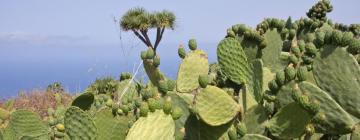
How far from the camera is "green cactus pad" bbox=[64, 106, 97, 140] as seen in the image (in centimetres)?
215

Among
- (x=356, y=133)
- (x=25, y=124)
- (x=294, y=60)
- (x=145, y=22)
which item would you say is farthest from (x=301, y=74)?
(x=145, y=22)

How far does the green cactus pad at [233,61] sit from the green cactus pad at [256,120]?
0.93 feet

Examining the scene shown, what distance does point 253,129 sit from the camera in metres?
1.97

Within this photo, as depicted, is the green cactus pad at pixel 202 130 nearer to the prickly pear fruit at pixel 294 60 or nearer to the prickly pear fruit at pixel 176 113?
the prickly pear fruit at pixel 176 113

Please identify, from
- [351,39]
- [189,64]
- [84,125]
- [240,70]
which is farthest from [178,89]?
[351,39]

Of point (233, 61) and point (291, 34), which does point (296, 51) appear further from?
point (291, 34)

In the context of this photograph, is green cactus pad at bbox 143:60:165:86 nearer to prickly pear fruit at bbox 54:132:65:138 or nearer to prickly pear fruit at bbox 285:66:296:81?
prickly pear fruit at bbox 54:132:65:138

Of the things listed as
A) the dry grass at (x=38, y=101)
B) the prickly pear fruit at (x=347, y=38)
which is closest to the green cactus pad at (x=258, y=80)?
the prickly pear fruit at (x=347, y=38)

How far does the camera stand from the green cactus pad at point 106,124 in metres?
2.31

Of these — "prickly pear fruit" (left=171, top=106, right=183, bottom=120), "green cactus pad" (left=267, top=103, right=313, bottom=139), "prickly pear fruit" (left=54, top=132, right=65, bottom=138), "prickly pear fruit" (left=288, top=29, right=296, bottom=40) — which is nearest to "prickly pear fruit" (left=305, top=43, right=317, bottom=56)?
"green cactus pad" (left=267, top=103, right=313, bottom=139)

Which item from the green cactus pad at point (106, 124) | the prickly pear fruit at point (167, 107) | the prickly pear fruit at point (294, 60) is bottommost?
the green cactus pad at point (106, 124)

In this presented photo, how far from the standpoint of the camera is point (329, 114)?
1.86 meters

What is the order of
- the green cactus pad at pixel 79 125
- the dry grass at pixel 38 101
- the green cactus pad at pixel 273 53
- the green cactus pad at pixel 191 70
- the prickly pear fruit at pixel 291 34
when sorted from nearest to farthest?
the green cactus pad at pixel 79 125 < the green cactus pad at pixel 191 70 < the green cactus pad at pixel 273 53 < the prickly pear fruit at pixel 291 34 < the dry grass at pixel 38 101

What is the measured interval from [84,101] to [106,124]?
0.45 m
